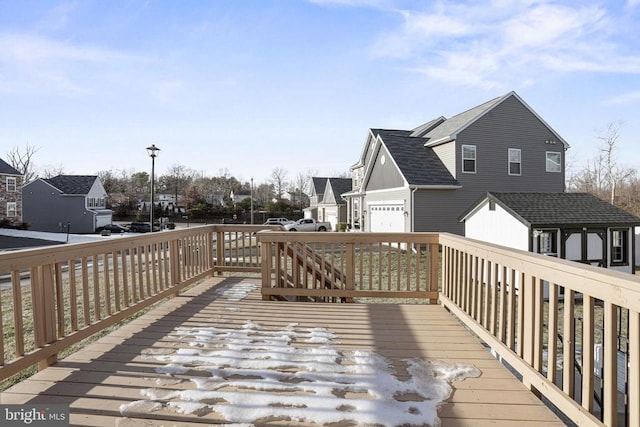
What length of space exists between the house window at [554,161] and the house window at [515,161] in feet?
4.49

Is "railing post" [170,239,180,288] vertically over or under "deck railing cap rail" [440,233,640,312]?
under

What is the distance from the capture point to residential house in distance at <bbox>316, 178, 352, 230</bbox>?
94.8ft

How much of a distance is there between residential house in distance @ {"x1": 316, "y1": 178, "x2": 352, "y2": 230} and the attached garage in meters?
9.90

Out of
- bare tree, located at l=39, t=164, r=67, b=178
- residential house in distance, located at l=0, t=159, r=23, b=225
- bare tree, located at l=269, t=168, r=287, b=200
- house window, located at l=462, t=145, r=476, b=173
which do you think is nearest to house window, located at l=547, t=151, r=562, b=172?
house window, located at l=462, t=145, r=476, b=173

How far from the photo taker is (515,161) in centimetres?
1551

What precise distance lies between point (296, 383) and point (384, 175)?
15033 mm

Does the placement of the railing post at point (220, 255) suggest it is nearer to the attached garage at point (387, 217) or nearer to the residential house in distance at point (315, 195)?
the attached garage at point (387, 217)

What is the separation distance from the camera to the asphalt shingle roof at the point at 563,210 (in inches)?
399

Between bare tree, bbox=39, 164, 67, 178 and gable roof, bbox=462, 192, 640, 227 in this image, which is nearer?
gable roof, bbox=462, 192, 640, 227

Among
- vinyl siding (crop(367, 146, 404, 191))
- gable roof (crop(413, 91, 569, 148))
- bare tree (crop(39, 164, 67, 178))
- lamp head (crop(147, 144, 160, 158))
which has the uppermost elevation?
bare tree (crop(39, 164, 67, 178))

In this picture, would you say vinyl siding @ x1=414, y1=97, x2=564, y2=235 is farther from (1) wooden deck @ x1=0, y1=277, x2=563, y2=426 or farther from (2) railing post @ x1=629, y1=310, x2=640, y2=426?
(2) railing post @ x1=629, y1=310, x2=640, y2=426

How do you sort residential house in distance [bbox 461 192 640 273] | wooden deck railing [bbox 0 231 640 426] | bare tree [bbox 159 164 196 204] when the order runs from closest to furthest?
1. wooden deck railing [bbox 0 231 640 426]
2. residential house in distance [bbox 461 192 640 273]
3. bare tree [bbox 159 164 196 204]

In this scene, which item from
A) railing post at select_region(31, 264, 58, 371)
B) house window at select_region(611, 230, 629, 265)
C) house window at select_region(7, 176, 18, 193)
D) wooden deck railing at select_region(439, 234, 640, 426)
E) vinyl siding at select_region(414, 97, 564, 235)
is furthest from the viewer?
house window at select_region(7, 176, 18, 193)

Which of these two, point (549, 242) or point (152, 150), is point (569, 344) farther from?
point (152, 150)
